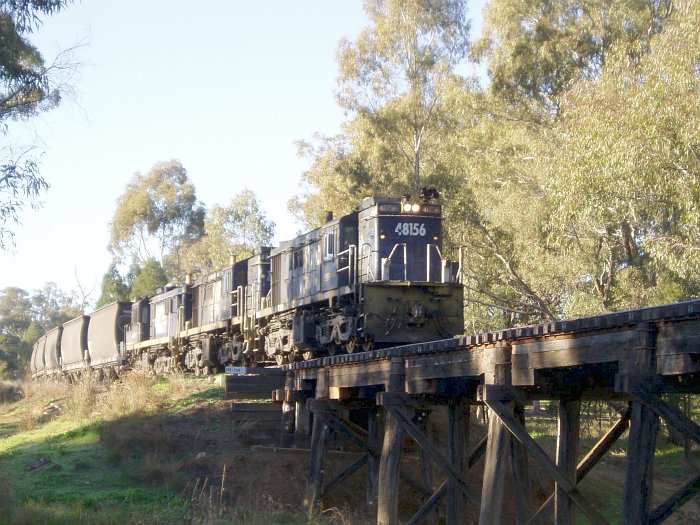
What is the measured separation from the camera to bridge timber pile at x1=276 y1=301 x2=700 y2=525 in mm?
7625

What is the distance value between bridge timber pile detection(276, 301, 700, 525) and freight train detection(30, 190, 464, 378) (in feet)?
10.4

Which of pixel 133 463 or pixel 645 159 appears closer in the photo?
pixel 133 463

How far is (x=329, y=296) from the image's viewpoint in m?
19.4

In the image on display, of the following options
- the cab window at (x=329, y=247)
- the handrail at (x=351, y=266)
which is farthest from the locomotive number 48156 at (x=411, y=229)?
the cab window at (x=329, y=247)

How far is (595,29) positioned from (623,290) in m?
9.81

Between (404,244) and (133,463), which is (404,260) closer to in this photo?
(404,244)

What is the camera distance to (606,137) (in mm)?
20531

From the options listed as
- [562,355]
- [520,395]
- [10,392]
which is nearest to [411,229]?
[520,395]

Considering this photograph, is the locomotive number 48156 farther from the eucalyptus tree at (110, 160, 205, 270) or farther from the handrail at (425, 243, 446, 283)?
the eucalyptus tree at (110, 160, 205, 270)

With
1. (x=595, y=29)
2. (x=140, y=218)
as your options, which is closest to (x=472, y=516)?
(x=595, y=29)

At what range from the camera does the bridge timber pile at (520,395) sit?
7625 millimetres

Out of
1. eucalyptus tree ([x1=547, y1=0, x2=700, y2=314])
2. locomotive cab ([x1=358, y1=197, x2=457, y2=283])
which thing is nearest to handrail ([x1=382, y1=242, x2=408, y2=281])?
locomotive cab ([x1=358, y1=197, x2=457, y2=283])

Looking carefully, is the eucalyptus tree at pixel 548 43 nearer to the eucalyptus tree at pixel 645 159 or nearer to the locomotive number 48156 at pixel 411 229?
the eucalyptus tree at pixel 645 159

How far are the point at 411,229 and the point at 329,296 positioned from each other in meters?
2.27
